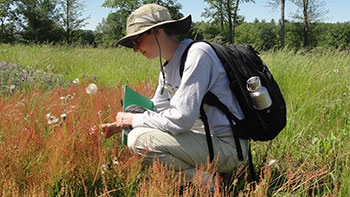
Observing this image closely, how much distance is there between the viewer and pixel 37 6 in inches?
1426

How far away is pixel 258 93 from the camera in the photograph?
1.63 metres

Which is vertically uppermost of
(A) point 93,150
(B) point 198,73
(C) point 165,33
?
(C) point 165,33

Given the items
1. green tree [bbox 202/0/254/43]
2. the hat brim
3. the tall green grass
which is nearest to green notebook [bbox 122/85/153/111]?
the hat brim

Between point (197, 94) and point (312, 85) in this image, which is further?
point (312, 85)

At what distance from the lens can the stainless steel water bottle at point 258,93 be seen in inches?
63.5

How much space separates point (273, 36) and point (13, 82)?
82.6 meters

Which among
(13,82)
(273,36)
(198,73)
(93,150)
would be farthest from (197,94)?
(273,36)

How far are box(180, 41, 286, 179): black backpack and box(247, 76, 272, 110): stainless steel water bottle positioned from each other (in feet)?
0.13

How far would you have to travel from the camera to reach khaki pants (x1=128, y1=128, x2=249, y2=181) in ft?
5.89

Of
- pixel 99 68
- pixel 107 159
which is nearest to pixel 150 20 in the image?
pixel 107 159

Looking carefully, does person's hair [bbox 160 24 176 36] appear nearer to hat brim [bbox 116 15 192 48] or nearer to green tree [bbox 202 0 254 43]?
hat brim [bbox 116 15 192 48]

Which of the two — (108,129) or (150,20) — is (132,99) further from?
(150,20)

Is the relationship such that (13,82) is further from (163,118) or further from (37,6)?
(37,6)

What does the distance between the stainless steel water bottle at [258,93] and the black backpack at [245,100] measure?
41 mm
